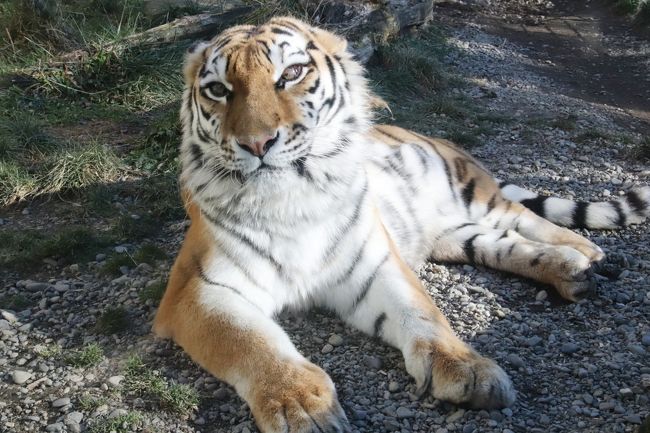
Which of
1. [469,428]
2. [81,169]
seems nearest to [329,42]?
[469,428]

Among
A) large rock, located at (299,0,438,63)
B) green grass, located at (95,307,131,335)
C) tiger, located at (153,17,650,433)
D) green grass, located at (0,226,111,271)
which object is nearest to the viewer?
tiger, located at (153,17,650,433)

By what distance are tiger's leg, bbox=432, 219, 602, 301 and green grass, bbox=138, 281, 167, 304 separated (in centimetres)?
128

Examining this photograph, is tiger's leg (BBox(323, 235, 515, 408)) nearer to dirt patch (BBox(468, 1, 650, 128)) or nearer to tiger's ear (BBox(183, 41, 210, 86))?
tiger's ear (BBox(183, 41, 210, 86))

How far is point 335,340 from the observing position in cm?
289

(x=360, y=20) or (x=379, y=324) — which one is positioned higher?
(x=360, y=20)

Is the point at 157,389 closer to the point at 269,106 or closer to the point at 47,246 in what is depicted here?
the point at 269,106

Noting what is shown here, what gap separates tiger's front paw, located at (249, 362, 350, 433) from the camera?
7.16ft

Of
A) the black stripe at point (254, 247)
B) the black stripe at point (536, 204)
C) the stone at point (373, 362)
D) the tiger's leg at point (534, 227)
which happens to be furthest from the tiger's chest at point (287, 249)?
the black stripe at point (536, 204)

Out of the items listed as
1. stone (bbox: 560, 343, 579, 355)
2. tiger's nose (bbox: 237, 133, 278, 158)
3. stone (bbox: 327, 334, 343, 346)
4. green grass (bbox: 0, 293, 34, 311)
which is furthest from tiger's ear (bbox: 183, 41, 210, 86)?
stone (bbox: 560, 343, 579, 355)

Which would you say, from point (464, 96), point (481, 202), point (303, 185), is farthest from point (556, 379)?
point (464, 96)

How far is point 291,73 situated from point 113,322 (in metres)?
1.26

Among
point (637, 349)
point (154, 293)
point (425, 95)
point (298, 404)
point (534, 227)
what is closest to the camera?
point (298, 404)

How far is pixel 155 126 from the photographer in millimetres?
4965

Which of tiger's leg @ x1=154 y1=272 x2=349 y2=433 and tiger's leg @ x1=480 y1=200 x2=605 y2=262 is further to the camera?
tiger's leg @ x1=480 y1=200 x2=605 y2=262
